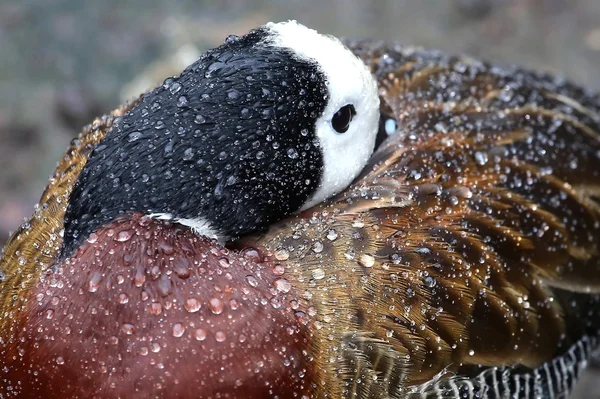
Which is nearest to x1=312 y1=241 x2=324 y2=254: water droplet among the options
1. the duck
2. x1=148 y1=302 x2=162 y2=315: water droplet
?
the duck

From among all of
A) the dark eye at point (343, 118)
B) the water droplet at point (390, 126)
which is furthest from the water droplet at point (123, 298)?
the water droplet at point (390, 126)

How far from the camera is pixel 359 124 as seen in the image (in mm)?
1893

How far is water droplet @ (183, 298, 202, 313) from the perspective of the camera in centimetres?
150

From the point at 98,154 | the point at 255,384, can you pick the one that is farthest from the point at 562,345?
the point at 98,154

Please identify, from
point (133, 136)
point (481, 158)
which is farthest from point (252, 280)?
point (481, 158)

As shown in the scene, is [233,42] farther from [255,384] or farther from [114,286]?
[255,384]

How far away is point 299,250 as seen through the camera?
1.69m

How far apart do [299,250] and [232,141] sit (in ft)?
0.93

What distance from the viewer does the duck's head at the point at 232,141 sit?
1.59 meters

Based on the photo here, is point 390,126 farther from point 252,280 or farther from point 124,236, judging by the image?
point 124,236

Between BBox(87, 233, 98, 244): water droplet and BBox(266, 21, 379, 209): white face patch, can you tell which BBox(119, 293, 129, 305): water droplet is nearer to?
BBox(87, 233, 98, 244): water droplet

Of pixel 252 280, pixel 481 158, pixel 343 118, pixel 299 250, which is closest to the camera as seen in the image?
pixel 252 280

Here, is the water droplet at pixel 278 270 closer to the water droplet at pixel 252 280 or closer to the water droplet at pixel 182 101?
the water droplet at pixel 252 280

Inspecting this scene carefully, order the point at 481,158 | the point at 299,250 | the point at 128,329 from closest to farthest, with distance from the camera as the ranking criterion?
the point at 128,329 < the point at 299,250 < the point at 481,158
